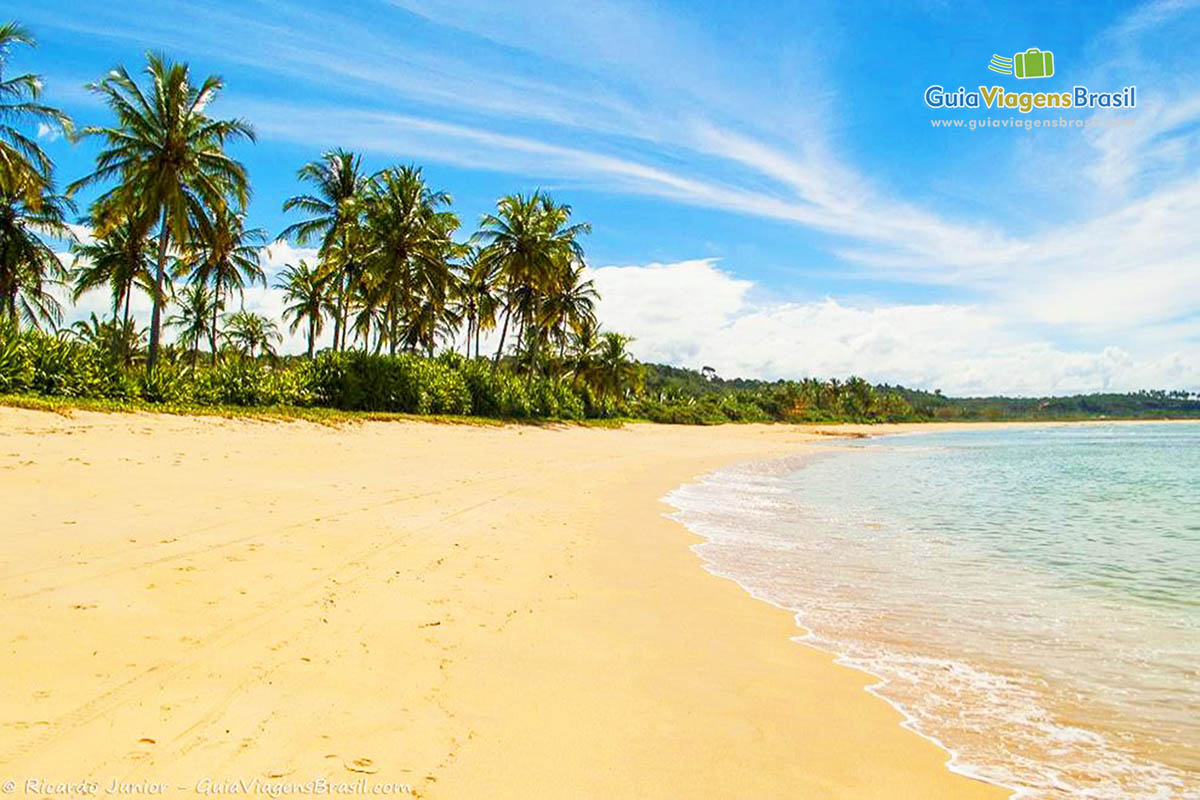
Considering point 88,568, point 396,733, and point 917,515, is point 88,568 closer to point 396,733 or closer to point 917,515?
point 396,733

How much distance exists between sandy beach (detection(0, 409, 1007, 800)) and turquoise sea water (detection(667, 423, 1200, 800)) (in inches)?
16.8

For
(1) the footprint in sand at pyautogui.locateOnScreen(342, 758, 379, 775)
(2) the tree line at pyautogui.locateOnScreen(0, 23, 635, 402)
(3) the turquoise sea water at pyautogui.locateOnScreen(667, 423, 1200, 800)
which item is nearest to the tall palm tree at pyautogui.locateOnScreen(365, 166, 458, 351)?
(2) the tree line at pyautogui.locateOnScreen(0, 23, 635, 402)

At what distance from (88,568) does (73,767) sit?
2795mm

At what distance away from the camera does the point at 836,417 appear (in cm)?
10206

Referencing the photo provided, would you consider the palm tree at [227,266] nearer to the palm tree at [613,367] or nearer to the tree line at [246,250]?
the tree line at [246,250]

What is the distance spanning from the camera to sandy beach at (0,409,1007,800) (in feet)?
8.81

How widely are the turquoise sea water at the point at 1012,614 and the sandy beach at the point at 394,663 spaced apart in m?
0.43

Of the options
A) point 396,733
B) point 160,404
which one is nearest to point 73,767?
point 396,733

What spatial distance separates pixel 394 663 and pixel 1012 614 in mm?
5128

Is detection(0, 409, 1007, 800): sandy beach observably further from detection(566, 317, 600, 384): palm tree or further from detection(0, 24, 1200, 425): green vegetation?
detection(566, 317, 600, 384): palm tree

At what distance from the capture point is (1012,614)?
19.0 ft

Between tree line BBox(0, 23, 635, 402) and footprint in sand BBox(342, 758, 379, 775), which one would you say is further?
tree line BBox(0, 23, 635, 402)

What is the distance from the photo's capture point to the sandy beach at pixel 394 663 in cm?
269

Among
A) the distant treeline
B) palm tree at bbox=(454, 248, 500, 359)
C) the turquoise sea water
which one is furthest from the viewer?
the distant treeline
